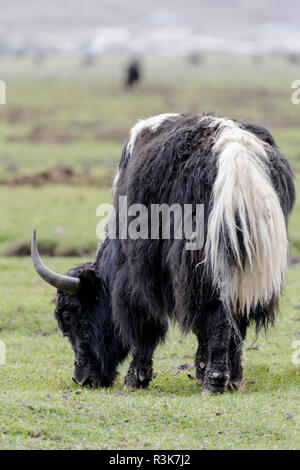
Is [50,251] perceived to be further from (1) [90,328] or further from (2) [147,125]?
(2) [147,125]

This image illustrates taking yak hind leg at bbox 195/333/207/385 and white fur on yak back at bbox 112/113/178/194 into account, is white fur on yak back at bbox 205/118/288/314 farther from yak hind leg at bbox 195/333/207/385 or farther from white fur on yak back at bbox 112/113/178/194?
white fur on yak back at bbox 112/113/178/194

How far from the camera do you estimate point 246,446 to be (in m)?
3.89

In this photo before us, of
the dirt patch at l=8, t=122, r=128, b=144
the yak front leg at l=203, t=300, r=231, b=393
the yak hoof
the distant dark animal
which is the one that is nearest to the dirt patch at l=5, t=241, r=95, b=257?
the yak hoof

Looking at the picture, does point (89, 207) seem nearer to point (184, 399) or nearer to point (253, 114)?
point (184, 399)

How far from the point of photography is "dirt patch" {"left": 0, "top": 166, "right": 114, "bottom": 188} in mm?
15922

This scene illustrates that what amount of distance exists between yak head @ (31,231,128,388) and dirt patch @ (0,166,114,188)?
10.5 meters

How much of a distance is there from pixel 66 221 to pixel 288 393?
322 inches

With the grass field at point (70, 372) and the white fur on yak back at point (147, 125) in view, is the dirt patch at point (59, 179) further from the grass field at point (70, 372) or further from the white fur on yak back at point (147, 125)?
the white fur on yak back at point (147, 125)

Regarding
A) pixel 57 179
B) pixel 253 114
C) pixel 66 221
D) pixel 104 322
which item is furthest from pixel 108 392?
pixel 253 114

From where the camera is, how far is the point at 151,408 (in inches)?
174

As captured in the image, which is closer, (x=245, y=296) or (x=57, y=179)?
(x=245, y=296)

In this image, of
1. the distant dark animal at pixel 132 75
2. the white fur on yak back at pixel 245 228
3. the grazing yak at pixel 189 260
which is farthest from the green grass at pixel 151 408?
the distant dark animal at pixel 132 75

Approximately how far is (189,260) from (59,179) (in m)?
12.0

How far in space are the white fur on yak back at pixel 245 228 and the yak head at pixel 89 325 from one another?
114 centimetres
